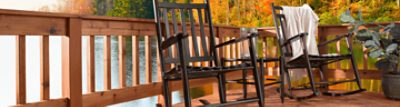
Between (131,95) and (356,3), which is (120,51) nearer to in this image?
(131,95)

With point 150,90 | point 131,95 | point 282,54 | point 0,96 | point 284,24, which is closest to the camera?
point 131,95

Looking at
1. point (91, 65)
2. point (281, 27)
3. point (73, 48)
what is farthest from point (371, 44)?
point (73, 48)

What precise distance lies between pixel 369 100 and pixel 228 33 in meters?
1.42

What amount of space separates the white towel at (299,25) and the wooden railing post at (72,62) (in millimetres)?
1815

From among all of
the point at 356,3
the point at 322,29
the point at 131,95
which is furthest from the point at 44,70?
the point at 356,3

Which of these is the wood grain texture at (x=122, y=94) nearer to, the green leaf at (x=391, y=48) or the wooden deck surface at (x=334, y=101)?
the wooden deck surface at (x=334, y=101)

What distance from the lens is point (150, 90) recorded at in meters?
2.99

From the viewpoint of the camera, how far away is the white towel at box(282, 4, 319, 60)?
140 inches

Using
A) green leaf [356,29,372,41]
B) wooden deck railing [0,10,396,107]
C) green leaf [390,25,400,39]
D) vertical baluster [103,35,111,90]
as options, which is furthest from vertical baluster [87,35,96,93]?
green leaf [390,25,400,39]

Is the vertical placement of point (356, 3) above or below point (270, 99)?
above

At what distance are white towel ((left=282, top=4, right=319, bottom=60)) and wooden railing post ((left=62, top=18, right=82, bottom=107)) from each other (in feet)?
5.95

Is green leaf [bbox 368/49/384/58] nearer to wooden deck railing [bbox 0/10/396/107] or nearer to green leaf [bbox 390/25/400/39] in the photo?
green leaf [bbox 390/25/400/39]

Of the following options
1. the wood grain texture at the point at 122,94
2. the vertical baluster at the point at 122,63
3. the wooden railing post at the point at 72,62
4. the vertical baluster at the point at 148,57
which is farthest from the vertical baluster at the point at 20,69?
the vertical baluster at the point at 148,57

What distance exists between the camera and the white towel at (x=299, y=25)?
11.7ft
